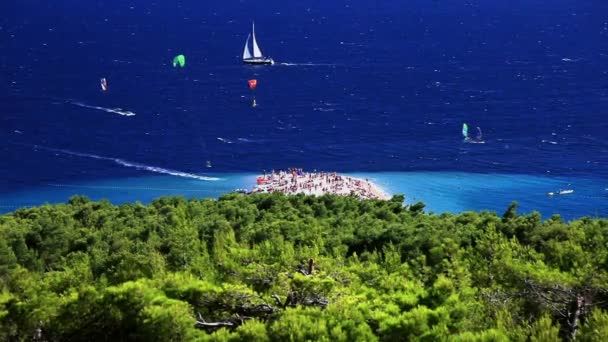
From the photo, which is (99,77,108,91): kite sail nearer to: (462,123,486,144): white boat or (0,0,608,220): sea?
(0,0,608,220): sea

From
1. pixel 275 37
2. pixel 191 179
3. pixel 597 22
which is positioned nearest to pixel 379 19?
pixel 275 37

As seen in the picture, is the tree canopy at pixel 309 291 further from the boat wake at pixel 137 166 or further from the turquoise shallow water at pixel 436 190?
the boat wake at pixel 137 166

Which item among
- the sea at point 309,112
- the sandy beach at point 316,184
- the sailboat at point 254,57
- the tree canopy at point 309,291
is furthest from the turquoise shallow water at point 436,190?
the sailboat at point 254,57

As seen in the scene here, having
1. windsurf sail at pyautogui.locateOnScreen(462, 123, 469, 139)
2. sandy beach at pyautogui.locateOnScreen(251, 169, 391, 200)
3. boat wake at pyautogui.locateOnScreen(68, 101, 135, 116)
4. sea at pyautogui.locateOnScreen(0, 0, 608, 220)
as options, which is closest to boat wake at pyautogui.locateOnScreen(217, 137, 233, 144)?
sea at pyautogui.locateOnScreen(0, 0, 608, 220)

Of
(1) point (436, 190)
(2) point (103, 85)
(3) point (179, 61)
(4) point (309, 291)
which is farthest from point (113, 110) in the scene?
(4) point (309, 291)

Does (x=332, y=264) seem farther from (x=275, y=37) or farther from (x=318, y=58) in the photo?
(x=275, y=37)

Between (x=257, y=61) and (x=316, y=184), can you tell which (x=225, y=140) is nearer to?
(x=316, y=184)
